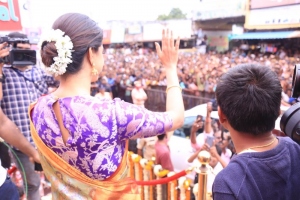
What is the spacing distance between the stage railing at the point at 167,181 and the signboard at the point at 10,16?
60.0 inches

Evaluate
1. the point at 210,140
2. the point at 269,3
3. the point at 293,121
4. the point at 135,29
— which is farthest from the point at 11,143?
the point at 135,29

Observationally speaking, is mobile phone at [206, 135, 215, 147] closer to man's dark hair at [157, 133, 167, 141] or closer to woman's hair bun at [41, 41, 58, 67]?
man's dark hair at [157, 133, 167, 141]

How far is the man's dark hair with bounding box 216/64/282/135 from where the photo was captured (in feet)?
2.91

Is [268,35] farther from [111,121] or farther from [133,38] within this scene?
[111,121]

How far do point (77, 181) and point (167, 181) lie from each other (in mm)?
981

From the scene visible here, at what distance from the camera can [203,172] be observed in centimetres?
161

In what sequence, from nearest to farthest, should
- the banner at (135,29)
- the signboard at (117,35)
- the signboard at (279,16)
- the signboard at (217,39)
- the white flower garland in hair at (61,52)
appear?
1. the white flower garland in hair at (61,52)
2. the signboard at (279,16)
3. the signboard at (217,39)
4. the banner at (135,29)
5. the signboard at (117,35)

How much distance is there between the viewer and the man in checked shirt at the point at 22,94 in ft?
6.63

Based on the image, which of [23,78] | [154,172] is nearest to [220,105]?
[154,172]

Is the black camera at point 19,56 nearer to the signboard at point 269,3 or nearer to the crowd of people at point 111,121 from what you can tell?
the crowd of people at point 111,121

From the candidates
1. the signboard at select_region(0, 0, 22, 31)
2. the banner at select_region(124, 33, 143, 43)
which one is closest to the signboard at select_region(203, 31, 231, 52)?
the banner at select_region(124, 33, 143, 43)

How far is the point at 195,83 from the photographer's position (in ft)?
23.2

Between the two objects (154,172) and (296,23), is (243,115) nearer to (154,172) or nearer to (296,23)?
(154,172)

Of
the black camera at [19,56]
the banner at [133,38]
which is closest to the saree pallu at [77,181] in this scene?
the black camera at [19,56]
